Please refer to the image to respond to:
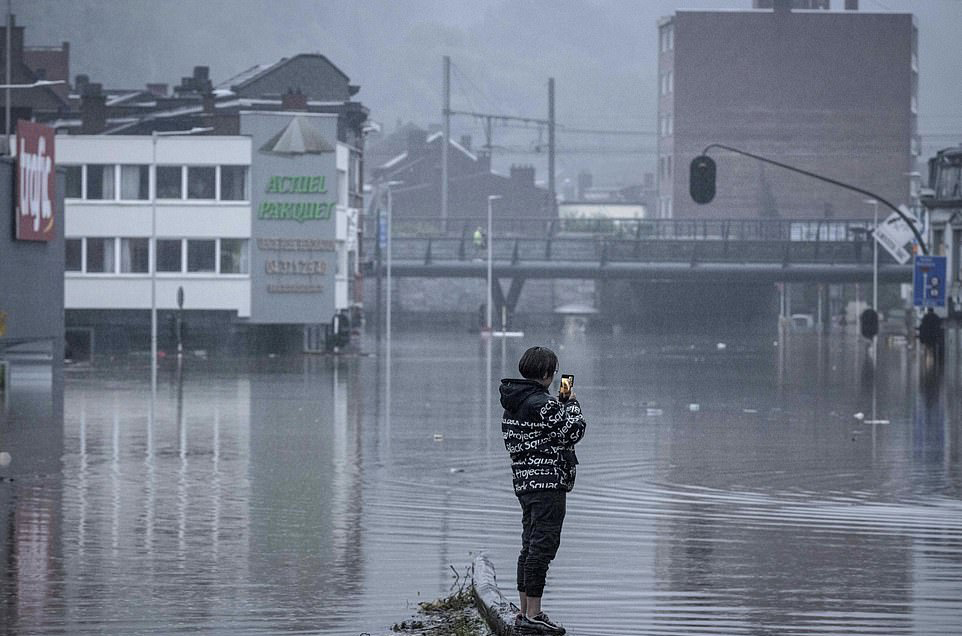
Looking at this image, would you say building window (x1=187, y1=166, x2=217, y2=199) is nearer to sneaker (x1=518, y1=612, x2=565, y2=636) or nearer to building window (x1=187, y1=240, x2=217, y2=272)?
building window (x1=187, y1=240, x2=217, y2=272)

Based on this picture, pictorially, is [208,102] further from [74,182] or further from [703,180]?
[703,180]

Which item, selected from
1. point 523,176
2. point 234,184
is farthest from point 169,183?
point 523,176

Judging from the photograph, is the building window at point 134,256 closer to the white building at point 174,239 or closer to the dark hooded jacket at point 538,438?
the white building at point 174,239

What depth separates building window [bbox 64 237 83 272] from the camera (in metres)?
69.6

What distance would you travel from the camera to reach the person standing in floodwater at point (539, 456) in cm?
968

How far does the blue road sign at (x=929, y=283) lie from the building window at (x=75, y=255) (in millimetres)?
30782

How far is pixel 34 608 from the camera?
11242mm

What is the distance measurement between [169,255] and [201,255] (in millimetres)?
1196

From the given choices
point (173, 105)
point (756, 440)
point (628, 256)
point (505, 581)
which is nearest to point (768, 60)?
point (628, 256)

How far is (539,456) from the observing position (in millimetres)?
9781

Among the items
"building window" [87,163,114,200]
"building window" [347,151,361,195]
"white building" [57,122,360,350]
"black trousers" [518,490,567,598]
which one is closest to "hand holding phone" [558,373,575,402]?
"black trousers" [518,490,567,598]

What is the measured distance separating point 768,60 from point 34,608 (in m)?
129

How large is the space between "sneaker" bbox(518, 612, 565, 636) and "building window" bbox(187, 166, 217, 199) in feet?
200

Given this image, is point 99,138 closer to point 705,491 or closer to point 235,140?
point 235,140
